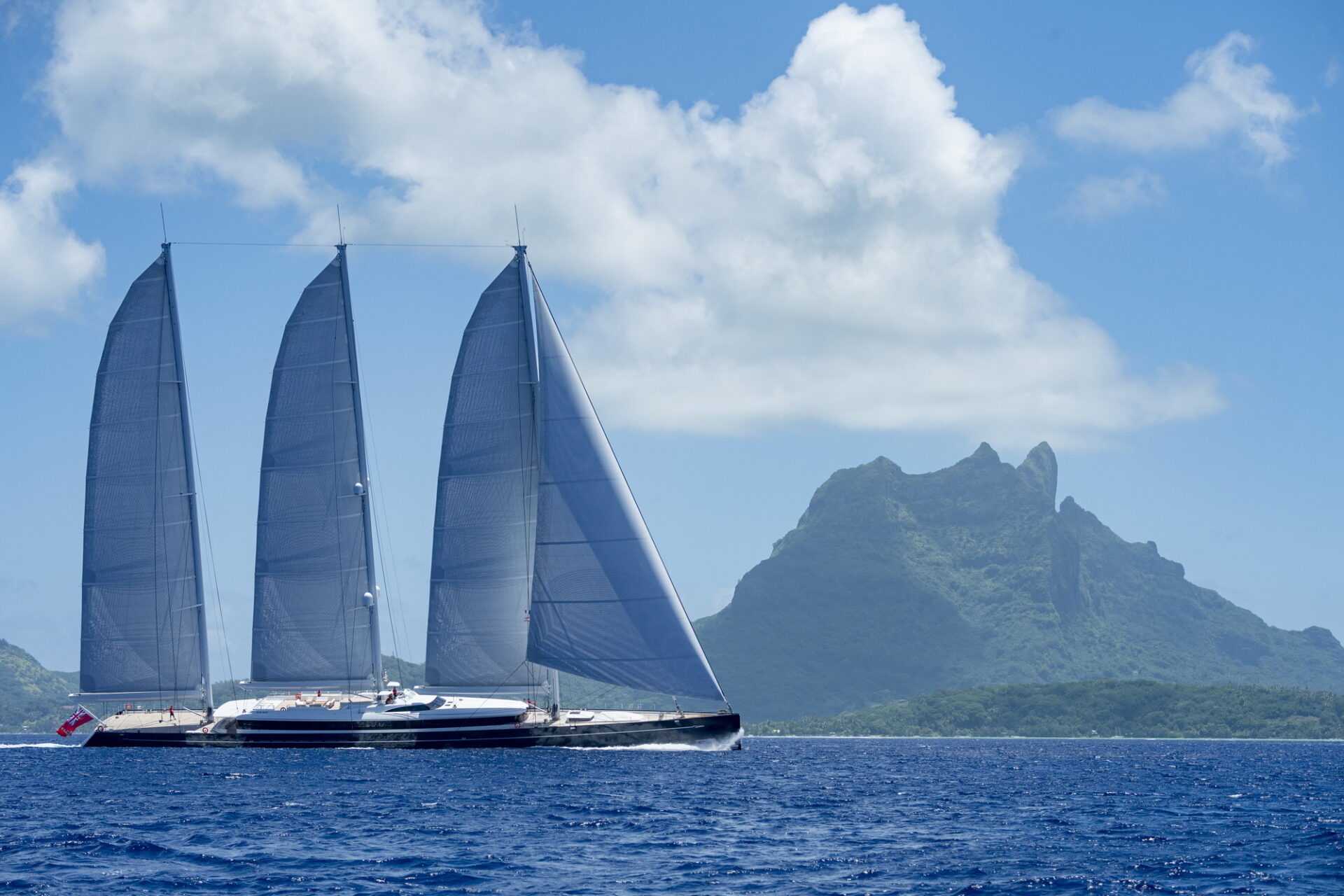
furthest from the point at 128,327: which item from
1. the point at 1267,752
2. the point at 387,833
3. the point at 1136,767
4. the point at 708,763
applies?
the point at 1267,752

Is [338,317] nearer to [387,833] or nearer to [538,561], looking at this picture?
[538,561]

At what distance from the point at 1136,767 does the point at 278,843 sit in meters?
67.9

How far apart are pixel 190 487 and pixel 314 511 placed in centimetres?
678

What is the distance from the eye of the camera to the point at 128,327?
71688 millimetres

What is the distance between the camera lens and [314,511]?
7181cm

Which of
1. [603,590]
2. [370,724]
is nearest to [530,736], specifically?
[603,590]

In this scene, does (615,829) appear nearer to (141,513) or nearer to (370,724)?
(370,724)

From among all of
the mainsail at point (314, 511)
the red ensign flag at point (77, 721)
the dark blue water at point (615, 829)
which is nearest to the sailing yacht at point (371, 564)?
the mainsail at point (314, 511)

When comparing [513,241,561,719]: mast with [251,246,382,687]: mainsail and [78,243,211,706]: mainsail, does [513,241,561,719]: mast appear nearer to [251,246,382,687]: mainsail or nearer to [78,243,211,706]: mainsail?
[251,246,382,687]: mainsail

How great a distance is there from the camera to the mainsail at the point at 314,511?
7150 cm

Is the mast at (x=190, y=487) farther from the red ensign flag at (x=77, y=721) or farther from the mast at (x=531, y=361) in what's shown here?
the mast at (x=531, y=361)

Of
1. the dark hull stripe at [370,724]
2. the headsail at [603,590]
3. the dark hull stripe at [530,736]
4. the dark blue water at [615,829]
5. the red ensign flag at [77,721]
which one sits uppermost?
the headsail at [603,590]

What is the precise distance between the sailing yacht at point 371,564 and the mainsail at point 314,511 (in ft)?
0.26

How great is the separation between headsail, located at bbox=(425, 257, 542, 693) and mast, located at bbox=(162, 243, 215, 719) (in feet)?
42.7
